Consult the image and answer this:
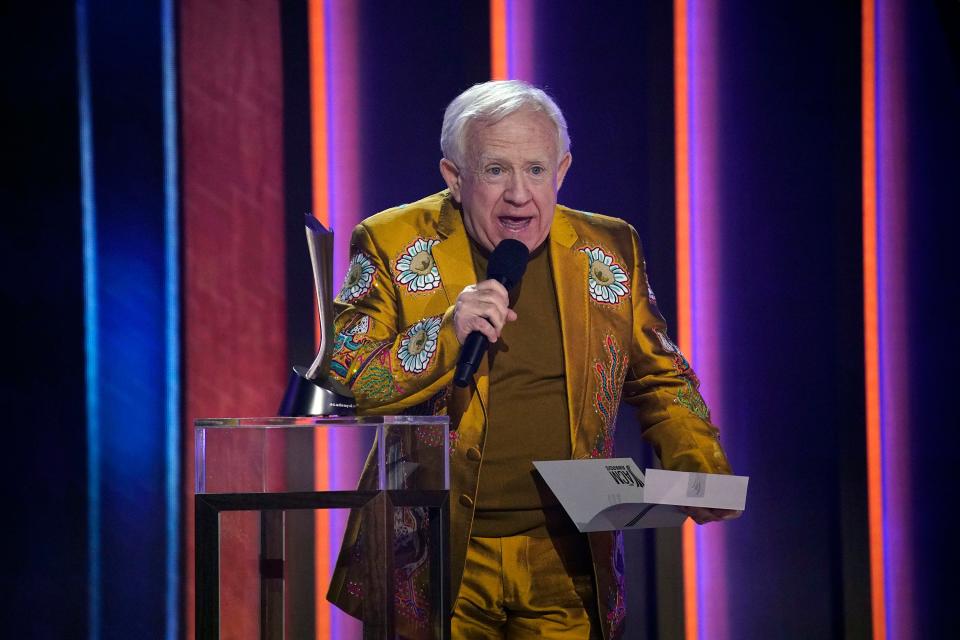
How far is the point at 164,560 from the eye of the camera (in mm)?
2604

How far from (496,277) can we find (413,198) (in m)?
1.05

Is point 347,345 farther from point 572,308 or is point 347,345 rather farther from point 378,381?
point 572,308

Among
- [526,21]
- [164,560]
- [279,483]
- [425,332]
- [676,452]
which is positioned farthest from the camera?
[526,21]

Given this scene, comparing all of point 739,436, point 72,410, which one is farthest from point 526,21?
point 72,410

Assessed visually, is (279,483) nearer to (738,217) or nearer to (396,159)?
(396,159)

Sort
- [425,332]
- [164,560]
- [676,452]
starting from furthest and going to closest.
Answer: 1. [164,560]
2. [676,452]
3. [425,332]

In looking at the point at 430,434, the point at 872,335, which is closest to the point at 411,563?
the point at 430,434

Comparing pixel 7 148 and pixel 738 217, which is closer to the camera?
pixel 7 148

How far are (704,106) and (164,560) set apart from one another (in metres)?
1.95

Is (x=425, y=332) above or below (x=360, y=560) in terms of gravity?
above

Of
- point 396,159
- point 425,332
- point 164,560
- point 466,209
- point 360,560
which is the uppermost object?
point 396,159

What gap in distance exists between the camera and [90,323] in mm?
2619

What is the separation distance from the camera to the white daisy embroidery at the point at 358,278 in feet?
6.44

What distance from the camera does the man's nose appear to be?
196cm
